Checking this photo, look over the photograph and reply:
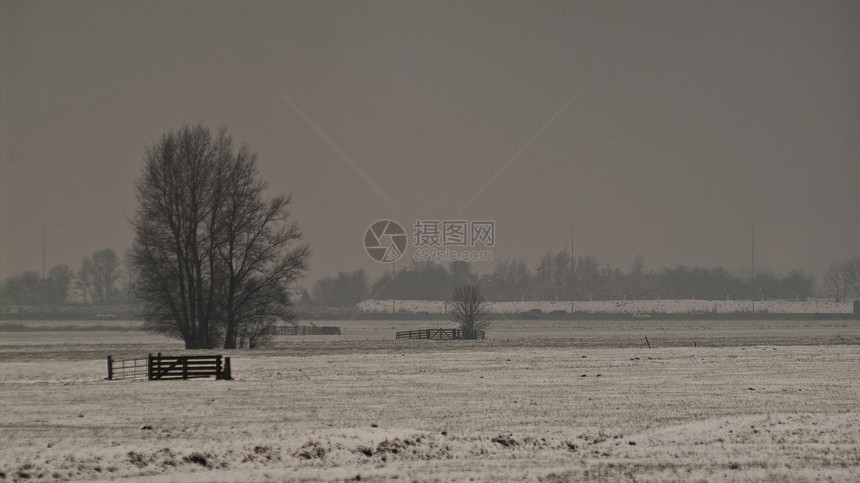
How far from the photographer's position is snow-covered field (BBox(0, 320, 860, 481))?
822 inches

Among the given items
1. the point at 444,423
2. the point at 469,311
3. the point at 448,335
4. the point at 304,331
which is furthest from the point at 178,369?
Result: the point at 304,331

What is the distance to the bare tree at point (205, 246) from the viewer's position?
2719 inches

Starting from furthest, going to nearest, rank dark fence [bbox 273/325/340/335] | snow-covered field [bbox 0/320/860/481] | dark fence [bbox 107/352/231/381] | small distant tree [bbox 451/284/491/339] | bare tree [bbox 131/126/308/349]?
dark fence [bbox 273/325/340/335]
small distant tree [bbox 451/284/491/339]
bare tree [bbox 131/126/308/349]
dark fence [bbox 107/352/231/381]
snow-covered field [bbox 0/320/860/481]

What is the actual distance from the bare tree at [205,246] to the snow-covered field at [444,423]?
1861 centimetres

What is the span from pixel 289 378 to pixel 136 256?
30.0m

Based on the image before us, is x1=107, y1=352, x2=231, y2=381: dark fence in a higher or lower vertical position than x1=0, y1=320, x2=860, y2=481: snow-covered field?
higher

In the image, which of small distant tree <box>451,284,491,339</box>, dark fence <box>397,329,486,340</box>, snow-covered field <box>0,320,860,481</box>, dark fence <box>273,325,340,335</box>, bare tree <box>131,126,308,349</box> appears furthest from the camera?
dark fence <box>273,325,340,335</box>

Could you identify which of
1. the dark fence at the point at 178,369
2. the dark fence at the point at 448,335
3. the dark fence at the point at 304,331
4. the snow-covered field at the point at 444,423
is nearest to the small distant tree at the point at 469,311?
the dark fence at the point at 448,335

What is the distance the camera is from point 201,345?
70.7 m

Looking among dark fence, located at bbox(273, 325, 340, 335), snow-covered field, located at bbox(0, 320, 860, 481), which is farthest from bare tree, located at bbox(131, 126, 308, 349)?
dark fence, located at bbox(273, 325, 340, 335)

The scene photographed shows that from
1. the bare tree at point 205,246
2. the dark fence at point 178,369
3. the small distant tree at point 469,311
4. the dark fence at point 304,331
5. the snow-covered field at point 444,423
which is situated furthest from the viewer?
the dark fence at point 304,331

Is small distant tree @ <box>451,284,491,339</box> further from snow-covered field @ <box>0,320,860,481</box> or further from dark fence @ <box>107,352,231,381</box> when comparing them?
dark fence @ <box>107,352,231,381</box>

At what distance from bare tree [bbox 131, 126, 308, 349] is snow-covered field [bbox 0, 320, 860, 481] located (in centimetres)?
1861

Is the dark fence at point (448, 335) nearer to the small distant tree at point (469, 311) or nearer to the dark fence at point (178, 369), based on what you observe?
the small distant tree at point (469, 311)
